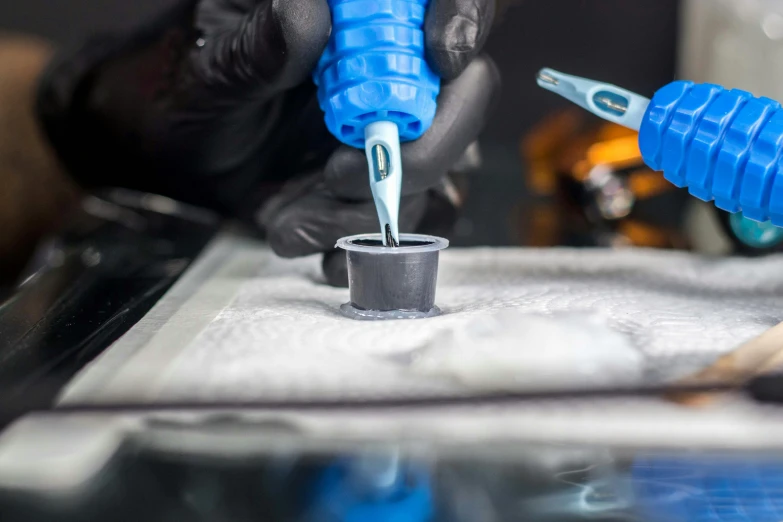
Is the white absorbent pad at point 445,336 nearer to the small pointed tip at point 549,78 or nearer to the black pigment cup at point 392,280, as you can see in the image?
the black pigment cup at point 392,280

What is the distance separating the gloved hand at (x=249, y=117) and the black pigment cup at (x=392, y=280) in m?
0.07

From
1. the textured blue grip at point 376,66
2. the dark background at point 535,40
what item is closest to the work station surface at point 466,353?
the textured blue grip at point 376,66

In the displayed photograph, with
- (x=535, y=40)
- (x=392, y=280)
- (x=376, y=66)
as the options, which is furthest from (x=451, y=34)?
(x=535, y=40)

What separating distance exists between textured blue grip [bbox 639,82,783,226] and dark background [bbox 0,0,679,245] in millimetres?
494

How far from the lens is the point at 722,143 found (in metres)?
0.43

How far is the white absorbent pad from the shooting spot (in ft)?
1.19

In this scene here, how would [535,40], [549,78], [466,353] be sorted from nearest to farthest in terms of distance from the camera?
[466,353]
[549,78]
[535,40]

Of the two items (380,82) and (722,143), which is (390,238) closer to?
(380,82)

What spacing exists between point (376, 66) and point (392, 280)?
137 millimetres

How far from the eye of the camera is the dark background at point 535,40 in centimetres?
104

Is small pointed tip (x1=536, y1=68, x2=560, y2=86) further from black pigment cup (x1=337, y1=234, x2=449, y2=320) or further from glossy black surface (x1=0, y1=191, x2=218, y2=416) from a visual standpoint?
glossy black surface (x1=0, y1=191, x2=218, y2=416)

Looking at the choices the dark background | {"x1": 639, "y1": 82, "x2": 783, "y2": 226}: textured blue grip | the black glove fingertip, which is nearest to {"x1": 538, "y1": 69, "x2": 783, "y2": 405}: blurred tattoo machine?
{"x1": 639, "y1": 82, "x2": 783, "y2": 226}: textured blue grip

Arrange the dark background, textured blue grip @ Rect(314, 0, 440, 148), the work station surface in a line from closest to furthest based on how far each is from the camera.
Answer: the work station surface → textured blue grip @ Rect(314, 0, 440, 148) → the dark background

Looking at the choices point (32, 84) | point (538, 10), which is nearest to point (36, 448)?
point (32, 84)
